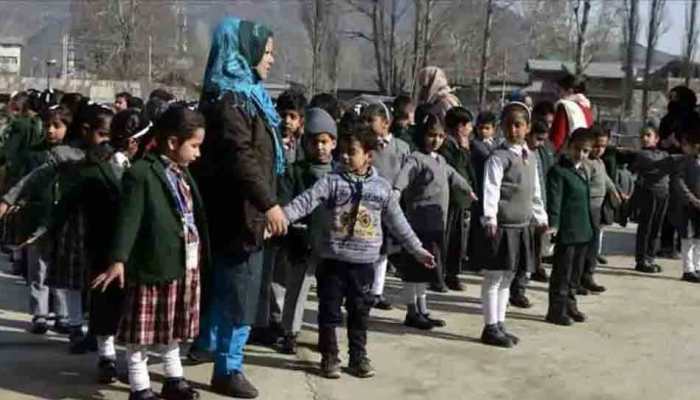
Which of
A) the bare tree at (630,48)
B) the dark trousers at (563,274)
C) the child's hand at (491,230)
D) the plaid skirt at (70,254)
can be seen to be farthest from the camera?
the bare tree at (630,48)

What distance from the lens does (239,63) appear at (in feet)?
16.4

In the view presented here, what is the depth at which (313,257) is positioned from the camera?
18.9 ft

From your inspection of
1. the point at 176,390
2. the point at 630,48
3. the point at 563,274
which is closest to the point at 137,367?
the point at 176,390

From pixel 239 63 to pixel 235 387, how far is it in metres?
1.61

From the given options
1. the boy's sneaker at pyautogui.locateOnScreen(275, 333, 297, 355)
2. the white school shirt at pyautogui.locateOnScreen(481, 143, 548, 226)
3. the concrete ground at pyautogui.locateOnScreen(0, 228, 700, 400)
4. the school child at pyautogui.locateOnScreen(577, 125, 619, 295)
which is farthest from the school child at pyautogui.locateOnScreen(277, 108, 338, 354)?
the school child at pyautogui.locateOnScreen(577, 125, 619, 295)

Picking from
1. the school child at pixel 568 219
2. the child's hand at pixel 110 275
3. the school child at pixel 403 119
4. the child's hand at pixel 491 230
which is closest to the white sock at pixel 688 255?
the school child at pixel 568 219

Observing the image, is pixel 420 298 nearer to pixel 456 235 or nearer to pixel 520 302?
pixel 520 302

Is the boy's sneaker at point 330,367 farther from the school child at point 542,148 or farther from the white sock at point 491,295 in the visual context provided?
the school child at point 542,148

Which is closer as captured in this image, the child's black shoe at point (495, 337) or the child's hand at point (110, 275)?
the child's hand at point (110, 275)

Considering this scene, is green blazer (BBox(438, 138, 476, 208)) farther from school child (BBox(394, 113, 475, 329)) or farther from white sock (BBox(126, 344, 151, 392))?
white sock (BBox(126, 344, 151, 392))

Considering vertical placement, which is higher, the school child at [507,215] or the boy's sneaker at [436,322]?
the school child at [507,215]

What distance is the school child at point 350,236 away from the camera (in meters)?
5.40

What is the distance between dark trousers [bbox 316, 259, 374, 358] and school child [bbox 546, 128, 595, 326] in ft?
6.05

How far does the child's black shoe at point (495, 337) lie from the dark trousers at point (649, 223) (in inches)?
142
